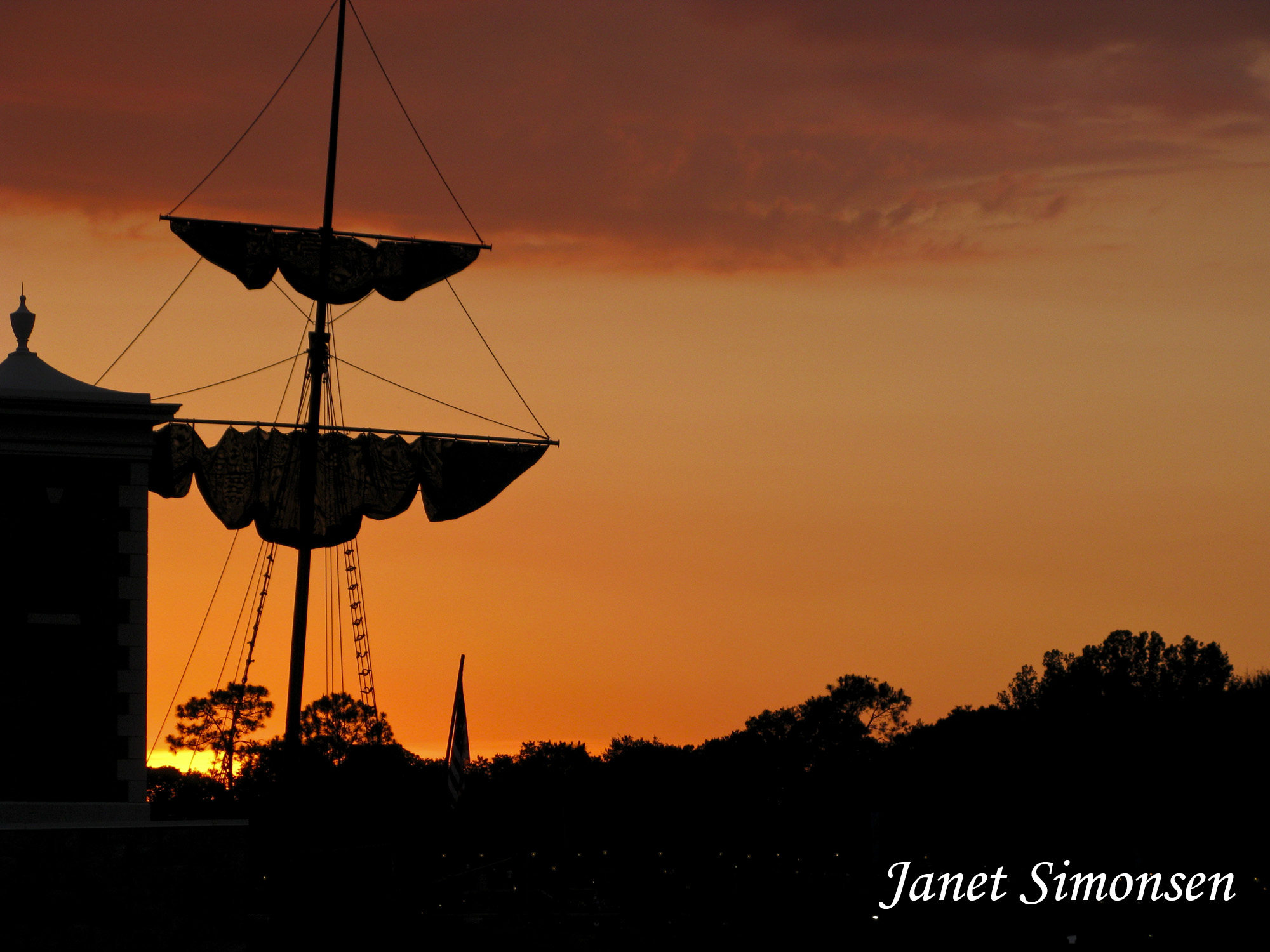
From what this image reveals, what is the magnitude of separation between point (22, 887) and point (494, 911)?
79.4ft

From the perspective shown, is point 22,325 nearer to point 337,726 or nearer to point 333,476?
point 333,476

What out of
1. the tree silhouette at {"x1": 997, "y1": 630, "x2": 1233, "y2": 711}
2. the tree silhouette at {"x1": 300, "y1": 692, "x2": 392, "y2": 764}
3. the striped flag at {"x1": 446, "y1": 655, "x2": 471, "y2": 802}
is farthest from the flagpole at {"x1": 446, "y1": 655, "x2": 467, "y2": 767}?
the tree silhouette at {"x1": 997, "y1": 630, "x2": 1233, "y2": 711}

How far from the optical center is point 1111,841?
169ft

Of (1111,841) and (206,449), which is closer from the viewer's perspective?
(206,449)

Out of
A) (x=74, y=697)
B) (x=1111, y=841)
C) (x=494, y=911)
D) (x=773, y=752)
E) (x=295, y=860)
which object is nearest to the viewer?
(x=74, y=697)

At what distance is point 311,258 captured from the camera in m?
35.1

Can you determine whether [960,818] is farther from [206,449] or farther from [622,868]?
[206,449]

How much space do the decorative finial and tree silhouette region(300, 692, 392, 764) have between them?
50.1 meters

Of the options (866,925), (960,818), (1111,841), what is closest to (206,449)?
(866,925)

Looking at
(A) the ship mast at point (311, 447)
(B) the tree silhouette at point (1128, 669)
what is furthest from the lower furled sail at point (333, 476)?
(B) the tree silhouette at point (1128, 669)

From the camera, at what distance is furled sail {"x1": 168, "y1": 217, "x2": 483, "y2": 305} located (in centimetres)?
3475

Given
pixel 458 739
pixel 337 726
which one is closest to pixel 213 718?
pixel 337 726

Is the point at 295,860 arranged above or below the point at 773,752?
below

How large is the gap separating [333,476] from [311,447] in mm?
1075
